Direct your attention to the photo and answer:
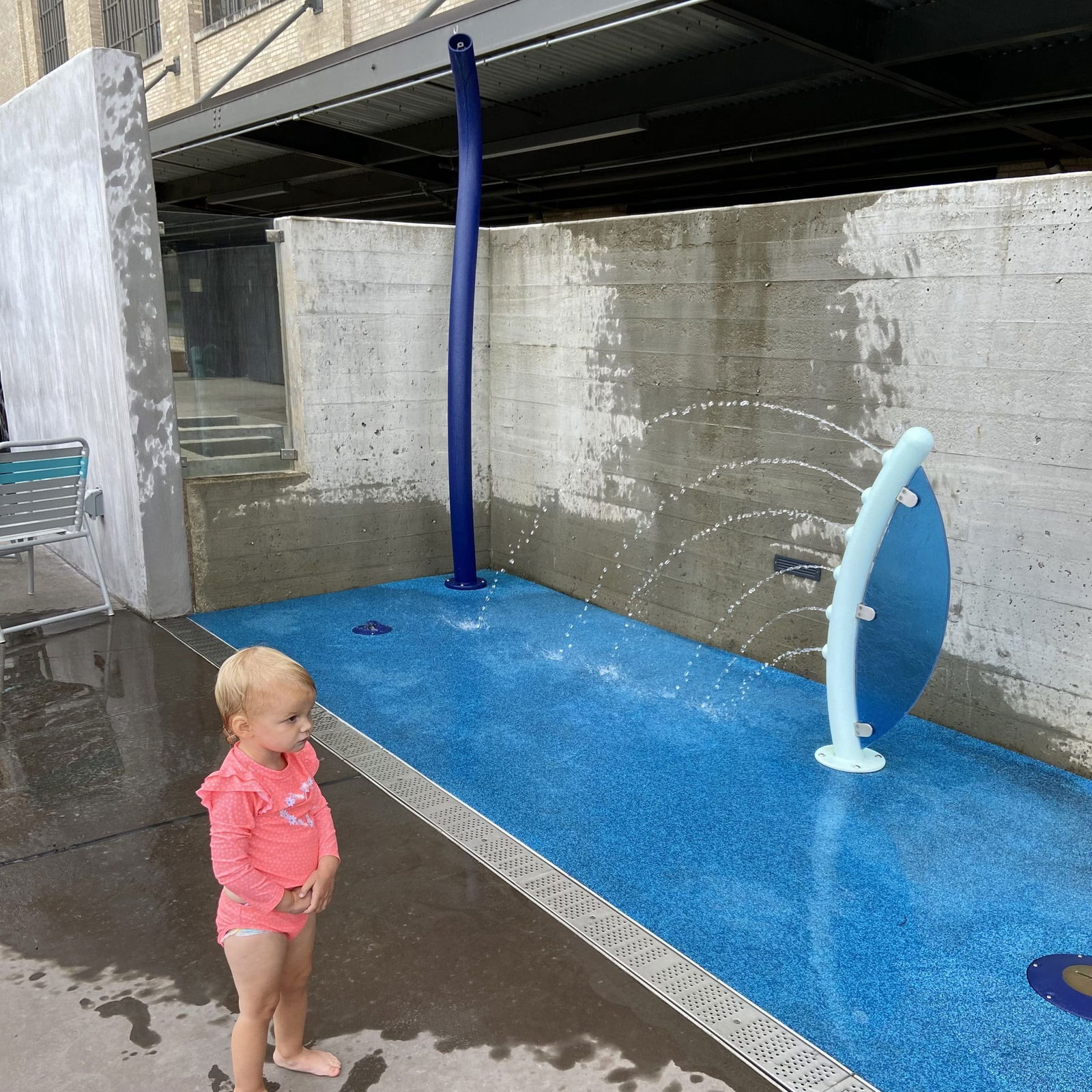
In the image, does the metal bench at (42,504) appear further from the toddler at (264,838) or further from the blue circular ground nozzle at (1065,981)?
the blue circular ground nozzle at (1065,981)

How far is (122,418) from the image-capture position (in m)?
5.65

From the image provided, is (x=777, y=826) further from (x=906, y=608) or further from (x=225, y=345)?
(x=225, y=345)

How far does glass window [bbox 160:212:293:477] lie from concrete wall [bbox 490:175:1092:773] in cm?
160

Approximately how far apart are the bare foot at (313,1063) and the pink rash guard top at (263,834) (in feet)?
1.49

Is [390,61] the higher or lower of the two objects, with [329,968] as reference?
higher

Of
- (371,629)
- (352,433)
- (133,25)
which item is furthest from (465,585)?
(133,25)

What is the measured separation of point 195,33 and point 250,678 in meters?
21.8

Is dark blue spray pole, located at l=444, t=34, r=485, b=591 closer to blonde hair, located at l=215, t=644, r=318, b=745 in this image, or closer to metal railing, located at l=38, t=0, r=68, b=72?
blonde hair, located at l=215, t=644, r=318, b=745

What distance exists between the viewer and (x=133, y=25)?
22.5m

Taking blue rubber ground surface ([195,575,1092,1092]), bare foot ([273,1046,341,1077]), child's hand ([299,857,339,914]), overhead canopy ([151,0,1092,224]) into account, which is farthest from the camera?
overhead canopy ([151,0,1092,224])

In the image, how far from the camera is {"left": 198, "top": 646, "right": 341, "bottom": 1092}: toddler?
1.89 metres

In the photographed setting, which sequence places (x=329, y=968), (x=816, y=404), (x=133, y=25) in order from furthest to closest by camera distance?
1. (x=133, y=25)
2. (x=816, y=404)
3. (x=329, y=968)

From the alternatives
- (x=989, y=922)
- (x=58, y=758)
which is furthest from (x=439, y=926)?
(x=58, y=758)

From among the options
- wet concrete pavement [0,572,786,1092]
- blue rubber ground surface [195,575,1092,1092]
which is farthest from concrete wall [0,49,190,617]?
wet concrete pavement [0,572,786,1092]
